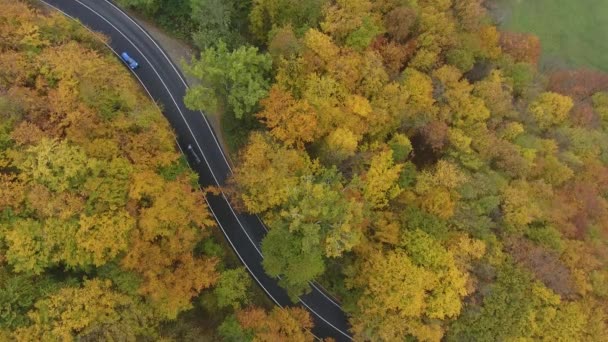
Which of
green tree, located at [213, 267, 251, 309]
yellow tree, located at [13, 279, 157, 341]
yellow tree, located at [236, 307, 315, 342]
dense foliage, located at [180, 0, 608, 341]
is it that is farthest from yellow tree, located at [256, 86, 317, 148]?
yellow tree, located at [13, 279, 157, 341]

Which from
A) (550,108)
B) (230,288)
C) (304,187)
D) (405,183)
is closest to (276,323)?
(230,288)

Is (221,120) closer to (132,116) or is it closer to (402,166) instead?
(132,116)

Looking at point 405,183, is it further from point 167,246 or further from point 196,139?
point 167,246

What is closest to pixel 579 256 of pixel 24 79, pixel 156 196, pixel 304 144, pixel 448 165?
pixel 448 165

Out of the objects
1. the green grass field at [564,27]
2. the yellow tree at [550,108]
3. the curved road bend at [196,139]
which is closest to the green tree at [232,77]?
the curved road bend at [196,139]

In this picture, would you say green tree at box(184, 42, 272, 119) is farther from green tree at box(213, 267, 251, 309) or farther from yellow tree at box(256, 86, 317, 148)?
green tree at box(213, 267, 251, 309)

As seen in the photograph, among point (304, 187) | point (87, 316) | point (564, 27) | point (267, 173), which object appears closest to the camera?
point (87, 316)
